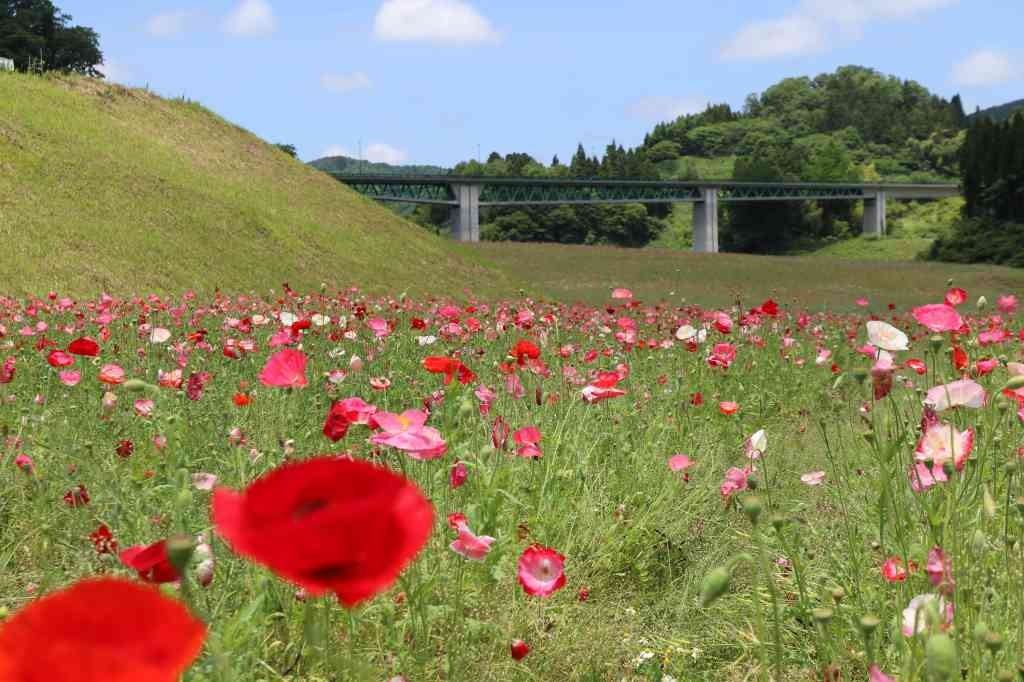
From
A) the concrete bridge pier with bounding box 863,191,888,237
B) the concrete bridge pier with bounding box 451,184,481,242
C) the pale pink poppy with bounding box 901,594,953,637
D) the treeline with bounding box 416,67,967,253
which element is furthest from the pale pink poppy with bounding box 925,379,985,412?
the concrete bridge pier with bounding box 863,191,888,237

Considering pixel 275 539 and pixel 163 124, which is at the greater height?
pixel 163 124

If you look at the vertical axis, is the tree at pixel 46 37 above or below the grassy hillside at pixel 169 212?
above

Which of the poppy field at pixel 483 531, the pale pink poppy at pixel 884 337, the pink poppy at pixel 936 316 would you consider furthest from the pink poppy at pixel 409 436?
the pink poppy at pixel 936 316

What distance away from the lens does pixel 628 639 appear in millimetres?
2531

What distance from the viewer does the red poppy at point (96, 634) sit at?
0.57 meters

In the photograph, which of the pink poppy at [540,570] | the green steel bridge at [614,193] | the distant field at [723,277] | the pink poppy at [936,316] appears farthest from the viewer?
the green steel bridge at [614,193]

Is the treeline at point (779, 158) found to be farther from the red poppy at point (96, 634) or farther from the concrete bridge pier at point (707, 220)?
the red poppy at point (96, 634)

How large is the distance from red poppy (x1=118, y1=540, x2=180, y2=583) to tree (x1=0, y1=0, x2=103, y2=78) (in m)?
55.7

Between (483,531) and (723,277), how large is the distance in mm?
26822

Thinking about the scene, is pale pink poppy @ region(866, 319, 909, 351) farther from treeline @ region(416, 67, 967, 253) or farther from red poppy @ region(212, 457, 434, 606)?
treeline @ region(416, 67, 967, 253)

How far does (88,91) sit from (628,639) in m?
24.8

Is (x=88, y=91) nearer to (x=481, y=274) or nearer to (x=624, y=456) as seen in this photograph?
(x=481, y=274)

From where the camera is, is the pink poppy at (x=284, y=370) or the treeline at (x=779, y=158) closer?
the pink poppy at (x=284, y=370)

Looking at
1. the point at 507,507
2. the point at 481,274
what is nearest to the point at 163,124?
the point at 481,274
